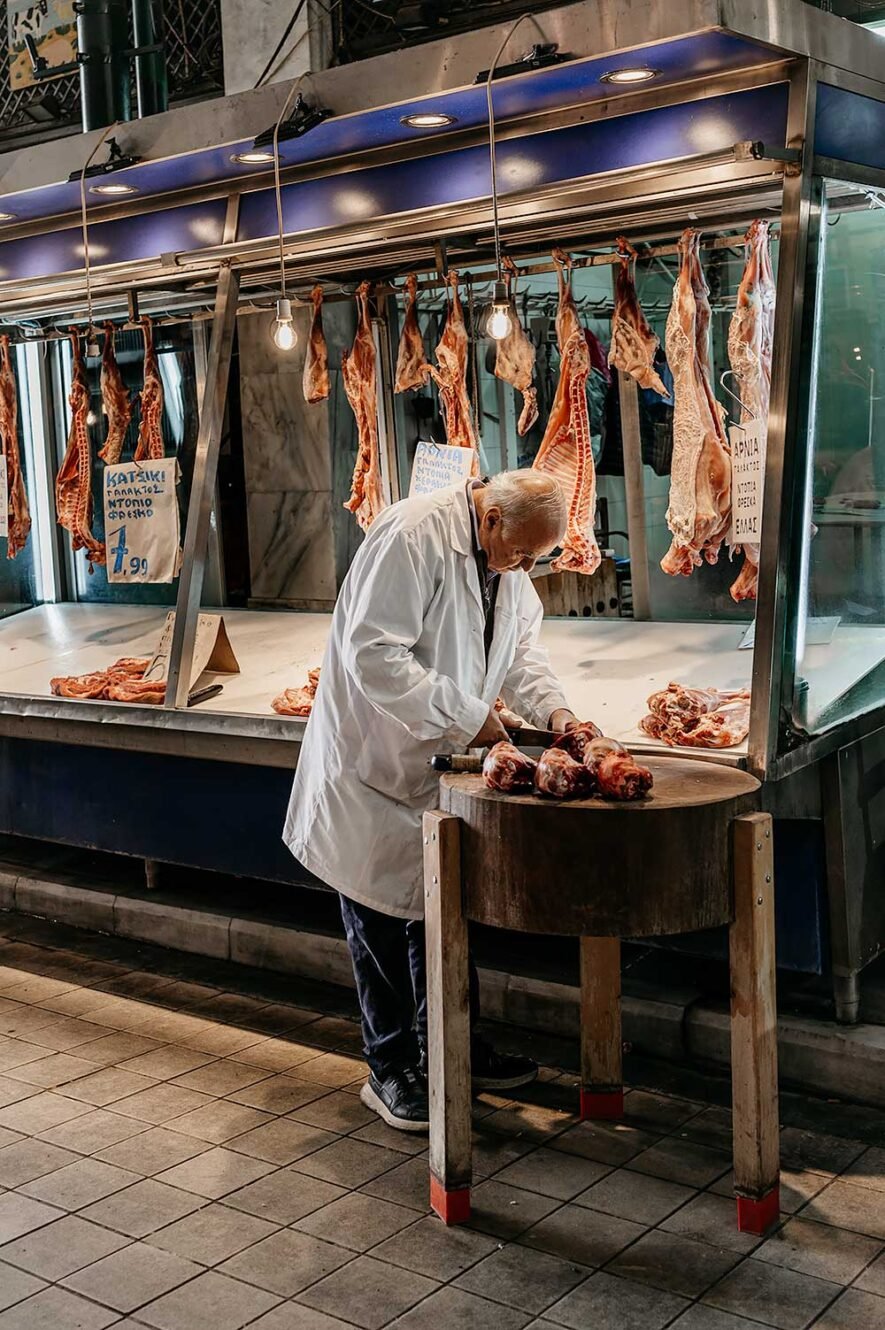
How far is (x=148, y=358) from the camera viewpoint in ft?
24.0

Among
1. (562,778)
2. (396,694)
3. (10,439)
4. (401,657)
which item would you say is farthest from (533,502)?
(10,439)

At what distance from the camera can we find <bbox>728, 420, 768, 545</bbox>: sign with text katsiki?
504cm

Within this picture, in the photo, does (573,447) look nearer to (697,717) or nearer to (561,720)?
(697,717)

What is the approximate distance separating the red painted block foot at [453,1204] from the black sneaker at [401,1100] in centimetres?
56

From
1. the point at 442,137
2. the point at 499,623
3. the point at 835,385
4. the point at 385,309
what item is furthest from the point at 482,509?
the point at 385,309

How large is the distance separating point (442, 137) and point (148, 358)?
235 cm

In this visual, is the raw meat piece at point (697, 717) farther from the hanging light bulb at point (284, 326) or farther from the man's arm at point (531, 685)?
the hanging light bulb at point (284, 326)

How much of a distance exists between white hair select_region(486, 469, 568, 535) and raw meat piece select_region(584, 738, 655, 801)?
89 centimetres

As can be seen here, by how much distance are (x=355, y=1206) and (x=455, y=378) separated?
355cm

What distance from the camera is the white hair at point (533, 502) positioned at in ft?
14.6

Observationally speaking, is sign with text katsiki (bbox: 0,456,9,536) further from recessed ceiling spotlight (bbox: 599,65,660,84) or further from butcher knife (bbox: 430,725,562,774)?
recessed ceiling spotlight (bbox: 599,65,660,84)

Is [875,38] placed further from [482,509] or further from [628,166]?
[482,509]

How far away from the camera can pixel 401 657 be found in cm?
447

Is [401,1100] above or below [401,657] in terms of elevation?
below
